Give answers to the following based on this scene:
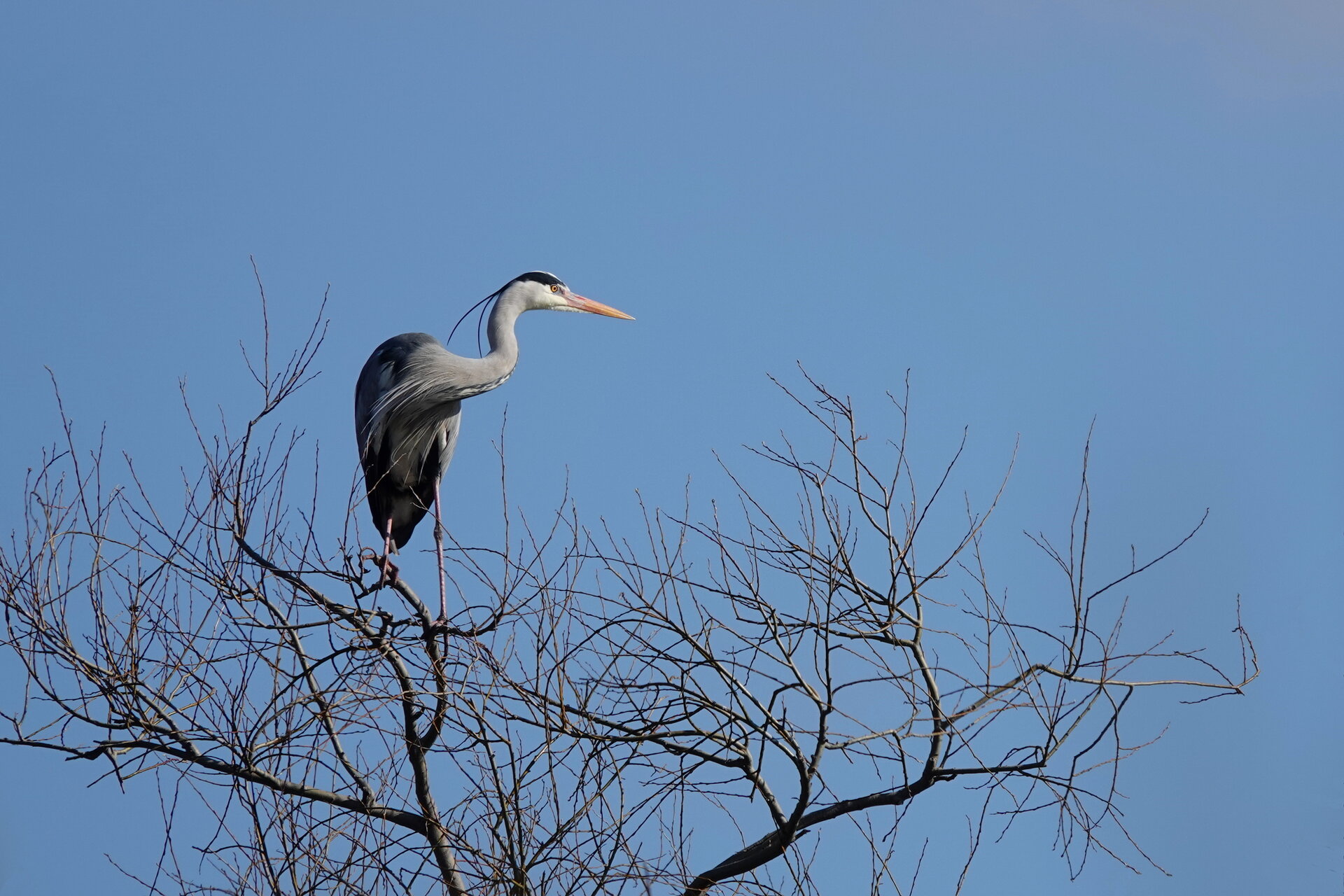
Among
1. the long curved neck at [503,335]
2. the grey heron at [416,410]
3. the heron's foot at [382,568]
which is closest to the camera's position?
the heron's foot at [382,568]

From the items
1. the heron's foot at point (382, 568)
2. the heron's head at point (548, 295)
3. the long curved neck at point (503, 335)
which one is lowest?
the heron's foot at point (382, 568)

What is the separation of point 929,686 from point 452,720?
1266 millimetres

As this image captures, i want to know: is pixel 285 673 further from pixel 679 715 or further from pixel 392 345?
pixel 392 345

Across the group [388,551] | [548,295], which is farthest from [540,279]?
[388,551]

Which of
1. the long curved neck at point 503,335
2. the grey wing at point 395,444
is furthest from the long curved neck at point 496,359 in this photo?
the grey wing at point 395,444

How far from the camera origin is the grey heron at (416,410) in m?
5.96

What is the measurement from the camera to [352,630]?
3.61 m

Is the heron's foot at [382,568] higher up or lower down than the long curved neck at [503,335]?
lower down

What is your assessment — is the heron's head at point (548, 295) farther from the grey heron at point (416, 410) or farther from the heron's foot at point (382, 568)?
the heron's foot at point (382, 568)

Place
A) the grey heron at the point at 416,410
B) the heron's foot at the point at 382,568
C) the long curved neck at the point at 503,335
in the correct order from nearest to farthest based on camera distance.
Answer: the heron's foot at the point at 382,568 → the grey heron at the point at 416,410 → the long curved neck at the point at 503,335

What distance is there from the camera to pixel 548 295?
22.7ft

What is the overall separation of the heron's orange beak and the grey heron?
502mm

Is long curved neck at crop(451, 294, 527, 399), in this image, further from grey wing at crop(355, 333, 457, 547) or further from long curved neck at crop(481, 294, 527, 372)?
grey wing at crop(355, 333, 457, 547)

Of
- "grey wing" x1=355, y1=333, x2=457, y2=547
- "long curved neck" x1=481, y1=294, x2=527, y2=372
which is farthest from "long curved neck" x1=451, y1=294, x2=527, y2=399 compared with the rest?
"grey wing" x1=355, y1=333, x2=457, y2=547
